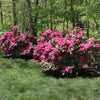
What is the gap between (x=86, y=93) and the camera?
3920 millimetres

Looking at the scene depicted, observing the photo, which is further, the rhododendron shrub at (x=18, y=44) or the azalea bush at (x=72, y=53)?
the rhododendron shrub at (x=18, y=44)

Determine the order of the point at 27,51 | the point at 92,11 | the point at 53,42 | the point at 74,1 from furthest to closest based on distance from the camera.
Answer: the point at 74,1
the point at 27,51
the point at 92,11
the point at 53,42

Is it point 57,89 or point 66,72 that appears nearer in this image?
point 57,89

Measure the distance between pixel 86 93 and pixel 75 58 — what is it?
2183 millimetres

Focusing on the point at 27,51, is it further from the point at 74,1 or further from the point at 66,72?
the point at 74,1

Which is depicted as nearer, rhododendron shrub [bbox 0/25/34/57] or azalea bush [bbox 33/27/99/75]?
azalea bush [bbox 33/27/99/75]

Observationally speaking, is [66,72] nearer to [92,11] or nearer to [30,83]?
[30,83]

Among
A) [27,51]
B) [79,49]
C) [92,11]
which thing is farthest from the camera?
[27,51]

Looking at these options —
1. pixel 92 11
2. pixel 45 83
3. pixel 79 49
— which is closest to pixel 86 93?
pixel 45 83

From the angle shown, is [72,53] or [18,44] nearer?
[72,53]

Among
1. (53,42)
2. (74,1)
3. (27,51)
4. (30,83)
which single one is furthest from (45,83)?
(74,1)

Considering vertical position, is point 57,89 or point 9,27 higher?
point 9,27

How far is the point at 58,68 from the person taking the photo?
5.97 metres

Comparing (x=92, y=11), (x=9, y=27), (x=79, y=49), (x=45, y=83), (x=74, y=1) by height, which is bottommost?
(x=45, y=83)
